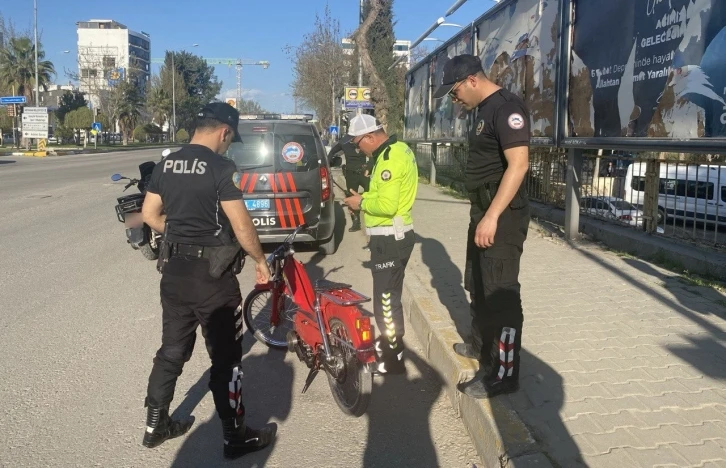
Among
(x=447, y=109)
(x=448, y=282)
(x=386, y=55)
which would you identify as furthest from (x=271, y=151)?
(x=386, y=55)

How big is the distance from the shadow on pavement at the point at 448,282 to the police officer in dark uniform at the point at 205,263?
6.34 feet

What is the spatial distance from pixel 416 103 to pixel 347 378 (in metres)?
15.5

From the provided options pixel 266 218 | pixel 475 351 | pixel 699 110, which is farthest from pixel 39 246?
pixel 699 110

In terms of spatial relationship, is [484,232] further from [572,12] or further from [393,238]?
[572,12]

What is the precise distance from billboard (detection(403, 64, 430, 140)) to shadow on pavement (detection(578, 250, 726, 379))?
10.8 metres

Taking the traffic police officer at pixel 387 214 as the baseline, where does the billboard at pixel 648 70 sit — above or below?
above

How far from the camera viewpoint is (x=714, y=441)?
10.1ft

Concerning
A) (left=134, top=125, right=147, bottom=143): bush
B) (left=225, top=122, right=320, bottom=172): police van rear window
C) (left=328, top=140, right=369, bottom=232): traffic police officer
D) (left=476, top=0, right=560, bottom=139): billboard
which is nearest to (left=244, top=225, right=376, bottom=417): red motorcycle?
(left=225, top=122, right=320, bottom=172): police van rear window

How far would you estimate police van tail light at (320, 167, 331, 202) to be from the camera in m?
8.25

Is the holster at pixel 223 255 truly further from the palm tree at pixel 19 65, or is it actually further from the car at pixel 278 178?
the palm tree at pixel 19 65

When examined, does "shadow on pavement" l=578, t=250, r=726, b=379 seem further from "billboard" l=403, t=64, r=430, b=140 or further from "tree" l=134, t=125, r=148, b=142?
"tree" l=134, t=125, r=148, b=142

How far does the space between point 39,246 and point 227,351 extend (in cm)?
699

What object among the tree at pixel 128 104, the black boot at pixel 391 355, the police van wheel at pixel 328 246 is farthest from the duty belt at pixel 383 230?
the tree at pixel 128 104

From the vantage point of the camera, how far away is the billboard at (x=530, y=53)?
28.2ft
